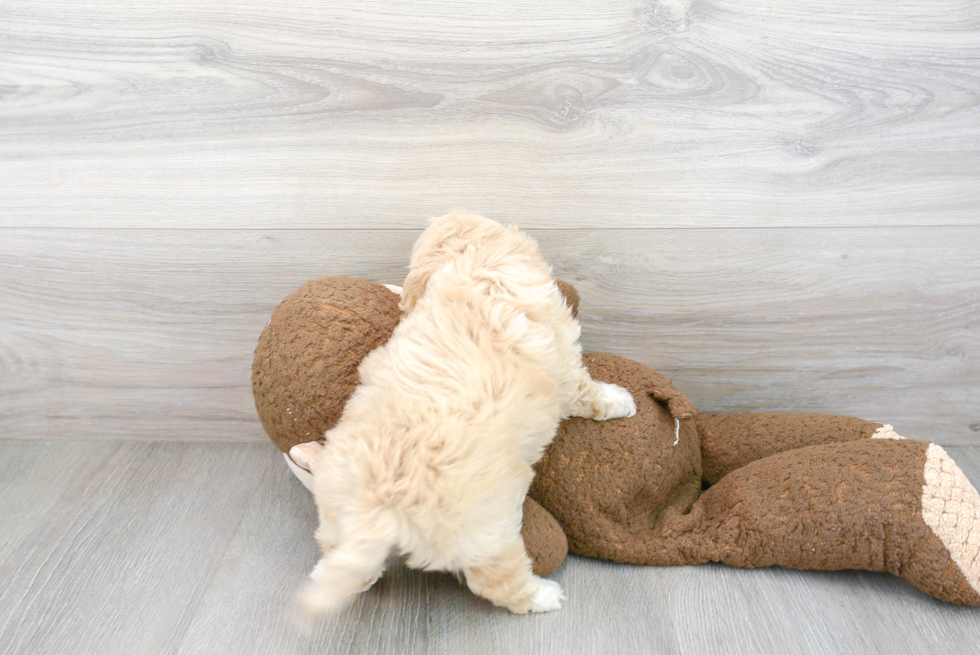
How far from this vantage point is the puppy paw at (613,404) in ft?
3.26

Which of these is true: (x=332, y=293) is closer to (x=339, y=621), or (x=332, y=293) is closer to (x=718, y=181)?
(x=339, y=621)

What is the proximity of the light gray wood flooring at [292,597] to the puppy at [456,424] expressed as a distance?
9 cm

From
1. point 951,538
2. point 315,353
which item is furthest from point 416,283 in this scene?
point 951,538

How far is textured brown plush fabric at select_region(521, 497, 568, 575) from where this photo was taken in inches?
36.2

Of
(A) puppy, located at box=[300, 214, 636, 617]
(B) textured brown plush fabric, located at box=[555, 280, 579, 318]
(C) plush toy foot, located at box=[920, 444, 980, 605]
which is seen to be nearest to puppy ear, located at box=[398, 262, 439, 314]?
(A) puppy, located at box=[300, 214, 636, 617]

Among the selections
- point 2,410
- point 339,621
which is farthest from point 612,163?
point 2,410

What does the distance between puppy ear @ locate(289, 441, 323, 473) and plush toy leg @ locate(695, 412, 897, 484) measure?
2.12 ft

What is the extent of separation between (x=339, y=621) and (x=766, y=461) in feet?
2.19

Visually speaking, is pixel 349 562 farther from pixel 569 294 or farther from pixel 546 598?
pixel 569 294

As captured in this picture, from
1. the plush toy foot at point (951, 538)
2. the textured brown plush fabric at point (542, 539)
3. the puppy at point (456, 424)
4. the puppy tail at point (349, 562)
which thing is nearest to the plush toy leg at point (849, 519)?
the plush toy foot at point (951, 538)

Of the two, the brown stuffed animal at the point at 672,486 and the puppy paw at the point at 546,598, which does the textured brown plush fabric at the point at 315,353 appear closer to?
the brown stuffed animal at the point at 672,486

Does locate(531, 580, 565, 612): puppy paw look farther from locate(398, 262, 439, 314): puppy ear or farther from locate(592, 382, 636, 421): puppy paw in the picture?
locate(398, 262, 439, 314): puppy ear

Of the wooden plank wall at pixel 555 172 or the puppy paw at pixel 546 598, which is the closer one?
the puppy paw at pixel 546 598

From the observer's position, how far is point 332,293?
38.5 inches
